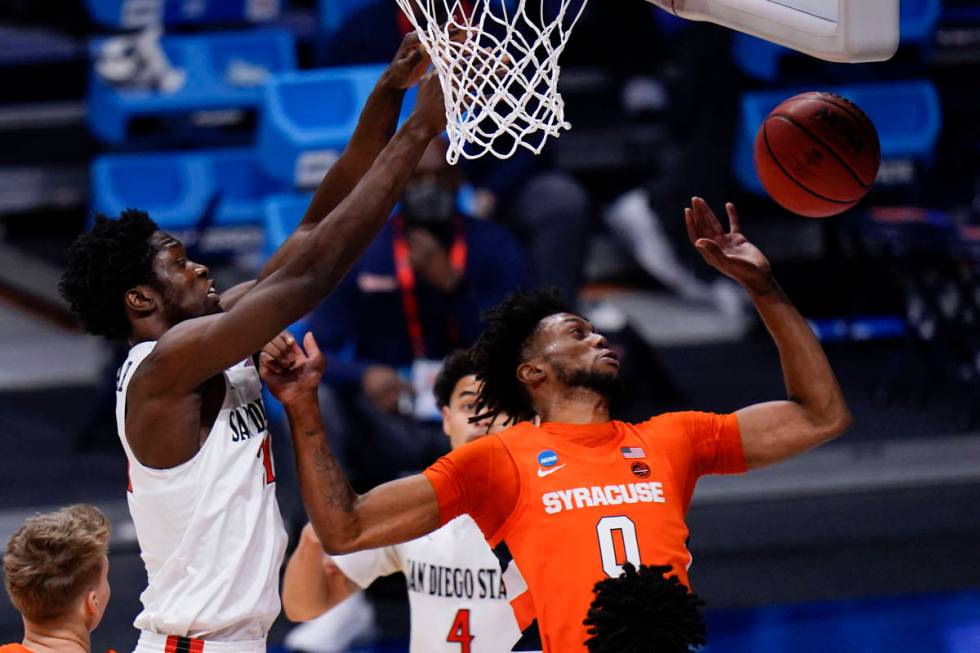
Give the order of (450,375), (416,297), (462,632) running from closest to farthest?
(462,632) → (450,375) → (416,297)

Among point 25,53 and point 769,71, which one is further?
point 25,53

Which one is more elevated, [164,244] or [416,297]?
[416,297]

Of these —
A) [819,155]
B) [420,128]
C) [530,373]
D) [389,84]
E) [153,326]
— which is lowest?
[530,373]

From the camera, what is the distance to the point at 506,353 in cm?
394

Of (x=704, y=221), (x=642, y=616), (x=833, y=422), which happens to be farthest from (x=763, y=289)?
(x=642, y=616)

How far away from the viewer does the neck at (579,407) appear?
373cm

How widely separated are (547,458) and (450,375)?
0.87m

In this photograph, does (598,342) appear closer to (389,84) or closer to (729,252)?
(729,252)

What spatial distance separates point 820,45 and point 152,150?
6850 mm

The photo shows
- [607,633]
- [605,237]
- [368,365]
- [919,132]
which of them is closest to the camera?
[607,633]

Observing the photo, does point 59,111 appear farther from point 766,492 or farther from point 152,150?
point 766,492

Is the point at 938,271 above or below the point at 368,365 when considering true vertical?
above

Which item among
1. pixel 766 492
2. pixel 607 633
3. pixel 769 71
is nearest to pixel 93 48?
pixel 769 71

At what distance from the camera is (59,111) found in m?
10.8
